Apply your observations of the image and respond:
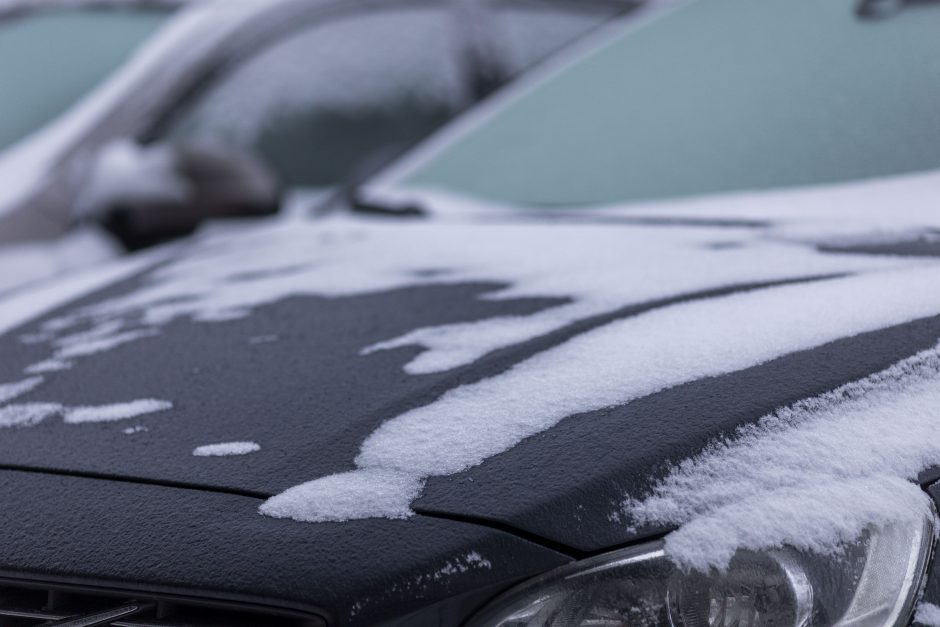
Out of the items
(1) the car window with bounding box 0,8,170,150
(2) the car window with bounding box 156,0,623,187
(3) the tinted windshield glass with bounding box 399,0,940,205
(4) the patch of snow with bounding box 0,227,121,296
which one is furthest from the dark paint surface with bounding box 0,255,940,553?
(1) the car window with bounding box 0,8,170,150

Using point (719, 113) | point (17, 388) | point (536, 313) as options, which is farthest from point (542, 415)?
point (719, 113)

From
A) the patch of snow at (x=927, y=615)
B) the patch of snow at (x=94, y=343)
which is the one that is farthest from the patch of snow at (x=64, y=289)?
the patch of snow at (x=927, y=615)

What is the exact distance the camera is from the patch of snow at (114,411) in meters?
1.36

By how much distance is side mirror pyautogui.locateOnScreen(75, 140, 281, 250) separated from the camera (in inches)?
102

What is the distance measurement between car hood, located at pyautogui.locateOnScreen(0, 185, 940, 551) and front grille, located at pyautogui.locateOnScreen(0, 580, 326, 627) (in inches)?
4.0

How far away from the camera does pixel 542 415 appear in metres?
1.19

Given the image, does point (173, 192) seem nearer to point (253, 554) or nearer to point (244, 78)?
point (244, 78)

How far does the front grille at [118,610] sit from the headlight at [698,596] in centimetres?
19

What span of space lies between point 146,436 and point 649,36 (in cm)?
179

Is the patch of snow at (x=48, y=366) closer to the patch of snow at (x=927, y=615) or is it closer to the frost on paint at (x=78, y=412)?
the frost on paint at (x=78, y=412)

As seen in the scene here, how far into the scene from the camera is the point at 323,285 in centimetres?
190

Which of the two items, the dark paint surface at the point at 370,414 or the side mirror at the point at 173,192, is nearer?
the dark paint surface at the point at 370,414

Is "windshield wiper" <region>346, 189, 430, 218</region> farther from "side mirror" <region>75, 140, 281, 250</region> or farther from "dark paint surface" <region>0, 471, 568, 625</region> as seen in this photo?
"dark paint surface" <region>0, 471, 568, 625</region>

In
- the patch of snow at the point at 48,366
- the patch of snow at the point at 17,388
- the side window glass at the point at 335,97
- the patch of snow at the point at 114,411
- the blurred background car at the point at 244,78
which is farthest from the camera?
the side window glass at the point at 335,97
